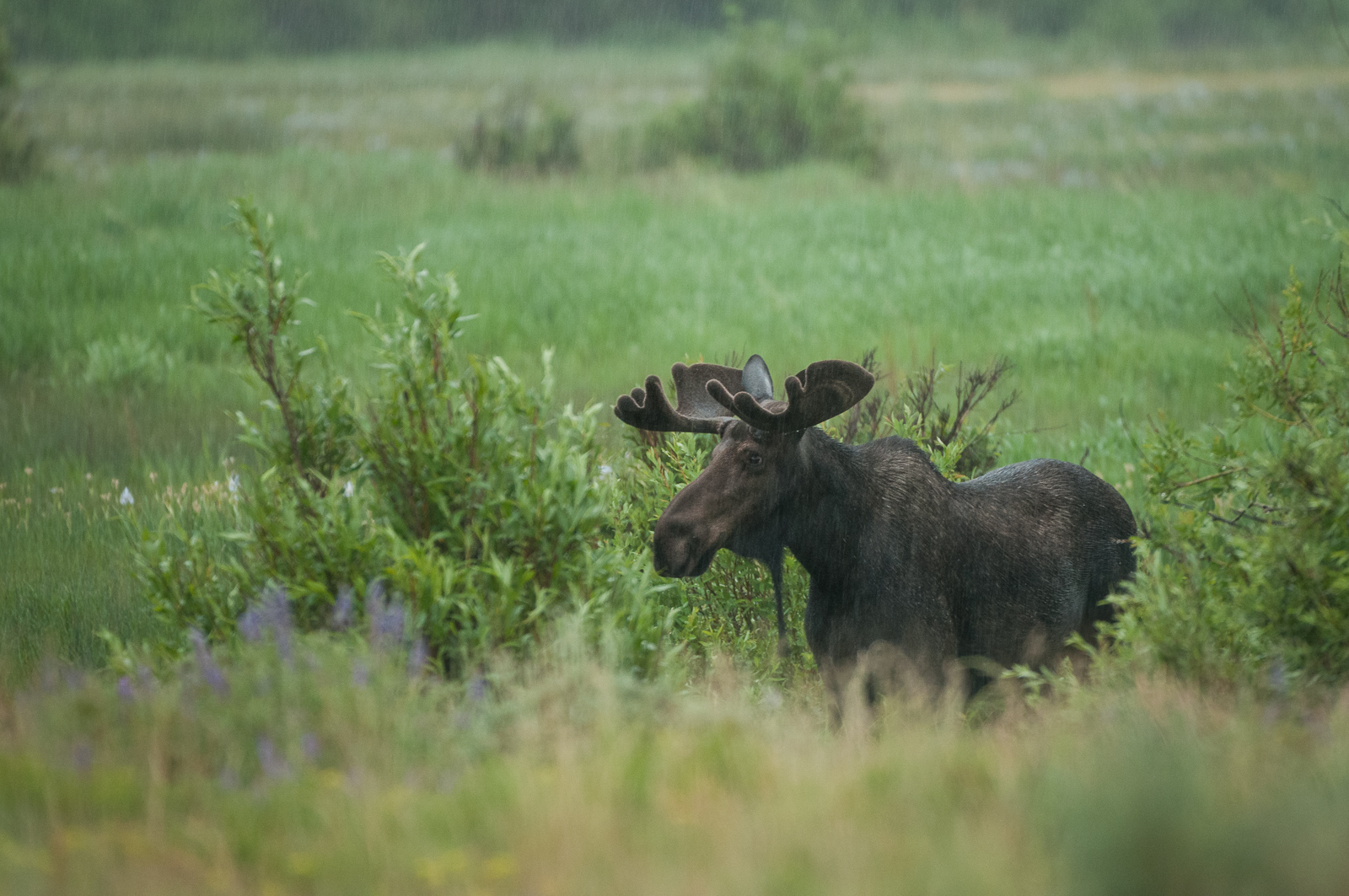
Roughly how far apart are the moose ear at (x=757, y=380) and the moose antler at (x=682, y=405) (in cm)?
17

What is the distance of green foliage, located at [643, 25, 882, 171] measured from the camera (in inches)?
1064

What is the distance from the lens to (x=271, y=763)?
340 cm

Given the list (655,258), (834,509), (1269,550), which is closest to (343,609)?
(834,509)

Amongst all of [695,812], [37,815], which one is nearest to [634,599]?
[695,812]

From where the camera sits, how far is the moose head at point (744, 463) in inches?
191

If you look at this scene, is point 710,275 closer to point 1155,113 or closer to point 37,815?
point 37,815

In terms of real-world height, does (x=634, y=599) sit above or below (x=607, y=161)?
below

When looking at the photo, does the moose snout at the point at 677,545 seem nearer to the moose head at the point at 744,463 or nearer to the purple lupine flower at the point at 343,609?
the moose head at the point at 744,463

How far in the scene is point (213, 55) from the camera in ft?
169

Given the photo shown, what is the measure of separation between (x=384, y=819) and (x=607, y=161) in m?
24.4

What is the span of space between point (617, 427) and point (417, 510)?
4.75m

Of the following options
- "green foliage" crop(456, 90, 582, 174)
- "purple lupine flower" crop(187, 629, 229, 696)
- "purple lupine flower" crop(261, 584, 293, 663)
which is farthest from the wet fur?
"green foliage" crop(456, 90, 582, 174)

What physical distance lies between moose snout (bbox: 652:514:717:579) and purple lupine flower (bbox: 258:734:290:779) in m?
1.72

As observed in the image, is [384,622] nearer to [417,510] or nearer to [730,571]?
[417,510]
